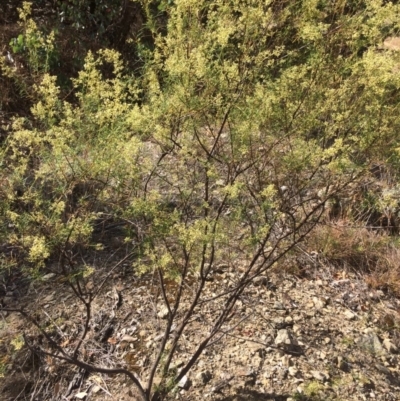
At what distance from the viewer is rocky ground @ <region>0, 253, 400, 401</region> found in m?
2.58

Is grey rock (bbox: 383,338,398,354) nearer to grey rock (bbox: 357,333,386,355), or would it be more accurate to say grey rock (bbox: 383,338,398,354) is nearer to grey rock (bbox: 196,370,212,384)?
grey rock (bbox: 357,333,386,355)

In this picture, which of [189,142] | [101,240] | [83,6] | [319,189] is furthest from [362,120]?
[83,6]

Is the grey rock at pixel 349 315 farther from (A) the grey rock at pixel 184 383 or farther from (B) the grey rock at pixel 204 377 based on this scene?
(A) the grey rock at pixel 184 383

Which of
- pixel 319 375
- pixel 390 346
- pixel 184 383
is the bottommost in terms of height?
pixel 390 346

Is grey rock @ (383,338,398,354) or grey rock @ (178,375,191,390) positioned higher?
grey rock @ (178,375,191,390)

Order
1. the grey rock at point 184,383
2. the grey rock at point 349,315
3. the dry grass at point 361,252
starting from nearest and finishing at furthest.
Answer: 1. the grey rock at point 184,383
2. the grey rock at point 349,315
3. the dry grass at point 361,252

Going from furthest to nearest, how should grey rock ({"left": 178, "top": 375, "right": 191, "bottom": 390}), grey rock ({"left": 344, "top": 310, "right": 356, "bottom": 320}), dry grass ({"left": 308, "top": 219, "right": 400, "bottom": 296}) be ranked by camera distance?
1. dry grass ({"left": 308, "top": 219, "right": 400, "bottom": 296})
2. grey rock ({"left": 344, "top": 310, "right": 356, "bottom": 320})
3. grey rock ({"left": 178, "top": 375, "right": 191, "bottom": 390})

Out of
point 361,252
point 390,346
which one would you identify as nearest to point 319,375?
point 390,346

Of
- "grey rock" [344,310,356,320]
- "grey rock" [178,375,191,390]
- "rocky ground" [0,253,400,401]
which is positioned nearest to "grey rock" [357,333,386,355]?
"rocky ground" [0,253,400,401]

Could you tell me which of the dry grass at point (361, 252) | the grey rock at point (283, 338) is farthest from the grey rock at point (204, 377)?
the dry grass at point (361, 252)

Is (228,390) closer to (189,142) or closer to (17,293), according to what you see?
(189,142)

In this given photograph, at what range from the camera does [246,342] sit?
9.27ft

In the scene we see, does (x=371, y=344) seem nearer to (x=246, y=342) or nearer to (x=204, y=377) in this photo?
(x=246, y=342)

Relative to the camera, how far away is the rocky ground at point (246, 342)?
2.58m
